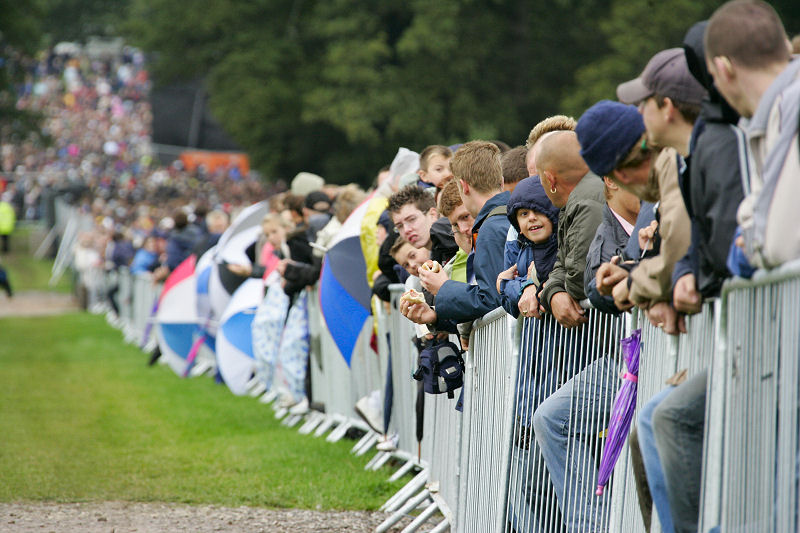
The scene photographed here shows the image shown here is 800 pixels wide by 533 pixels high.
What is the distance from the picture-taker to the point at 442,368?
7234 millimetres

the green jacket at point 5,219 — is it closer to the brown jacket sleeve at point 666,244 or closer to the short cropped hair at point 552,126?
the short cropped hair at point 552,126

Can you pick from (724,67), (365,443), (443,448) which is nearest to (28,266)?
(365,443)

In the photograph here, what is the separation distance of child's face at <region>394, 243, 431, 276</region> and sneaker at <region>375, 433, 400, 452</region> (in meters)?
1.90

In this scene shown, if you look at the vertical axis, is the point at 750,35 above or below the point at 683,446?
above

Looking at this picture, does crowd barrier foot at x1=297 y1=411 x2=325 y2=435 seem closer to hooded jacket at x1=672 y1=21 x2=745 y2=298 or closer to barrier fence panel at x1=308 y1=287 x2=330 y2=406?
barrier fence panel at x1=308 y1=287 x2=330 y2=406

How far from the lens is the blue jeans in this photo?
429 cm

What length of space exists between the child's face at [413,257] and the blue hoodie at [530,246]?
2133 millimetres

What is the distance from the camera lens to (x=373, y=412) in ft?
34.2

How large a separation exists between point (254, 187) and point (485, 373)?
53.5m

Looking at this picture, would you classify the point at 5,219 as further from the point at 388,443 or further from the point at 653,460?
the point at 653,460

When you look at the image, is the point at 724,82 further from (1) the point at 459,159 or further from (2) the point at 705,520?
(1) the point at 459,159

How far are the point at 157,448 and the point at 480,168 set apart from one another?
5828 mm

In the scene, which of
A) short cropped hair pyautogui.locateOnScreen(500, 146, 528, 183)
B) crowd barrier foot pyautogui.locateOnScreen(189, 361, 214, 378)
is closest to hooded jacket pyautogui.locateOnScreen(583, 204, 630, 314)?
short cropped hair pyautogui.locateOnScreen(500, 146, 528, 183)


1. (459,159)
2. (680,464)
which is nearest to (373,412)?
(459,159)
